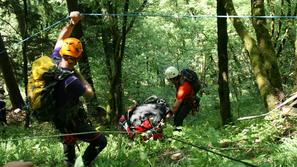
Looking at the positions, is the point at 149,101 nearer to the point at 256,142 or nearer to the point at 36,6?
the point at 256,142

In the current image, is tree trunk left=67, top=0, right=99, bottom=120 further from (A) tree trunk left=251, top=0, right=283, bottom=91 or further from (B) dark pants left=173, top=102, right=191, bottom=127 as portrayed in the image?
(A) tree trunk left=251, top=0, right=283, bottom=91

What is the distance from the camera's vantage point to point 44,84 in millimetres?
5129

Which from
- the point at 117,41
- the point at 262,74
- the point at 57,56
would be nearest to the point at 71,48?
the point at 57,56

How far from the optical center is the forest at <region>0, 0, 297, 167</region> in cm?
595

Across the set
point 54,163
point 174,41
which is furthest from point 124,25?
point 174,41

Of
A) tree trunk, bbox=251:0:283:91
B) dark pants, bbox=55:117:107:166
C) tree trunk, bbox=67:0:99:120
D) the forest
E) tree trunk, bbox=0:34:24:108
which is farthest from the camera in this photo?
tree trunk, bbox=0:34:24:108

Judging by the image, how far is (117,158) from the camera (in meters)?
6.21

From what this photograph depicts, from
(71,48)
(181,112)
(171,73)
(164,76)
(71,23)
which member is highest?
(71,23)

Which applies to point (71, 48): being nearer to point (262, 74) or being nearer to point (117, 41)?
point (262, 74)

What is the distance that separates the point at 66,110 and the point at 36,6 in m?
13.0

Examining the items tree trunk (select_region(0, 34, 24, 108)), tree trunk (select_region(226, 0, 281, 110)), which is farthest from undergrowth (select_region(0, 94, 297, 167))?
tree trunk (select_region(0, 34, 24, 108))

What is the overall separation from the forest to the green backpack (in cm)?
81

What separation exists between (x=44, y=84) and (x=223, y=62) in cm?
543

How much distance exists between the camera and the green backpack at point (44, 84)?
201 inches
